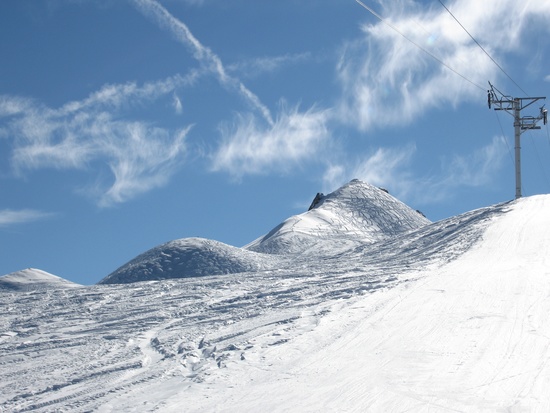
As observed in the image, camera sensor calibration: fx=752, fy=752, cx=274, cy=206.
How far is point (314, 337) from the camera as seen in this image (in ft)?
41.8

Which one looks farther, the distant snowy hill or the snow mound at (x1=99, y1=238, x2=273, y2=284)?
the distant snowy hill

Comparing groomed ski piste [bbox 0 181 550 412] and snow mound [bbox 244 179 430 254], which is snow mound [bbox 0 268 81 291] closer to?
snow mound [bbox 244 179 430 254]

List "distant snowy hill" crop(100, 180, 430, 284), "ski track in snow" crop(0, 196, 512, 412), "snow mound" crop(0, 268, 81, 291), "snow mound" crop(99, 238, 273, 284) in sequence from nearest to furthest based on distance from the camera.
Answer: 1. "ski track in snow" crop(0, 196, 512, 412)
2. "snow mound" crop(99, 238, 273, 284)
3. "distant snowy hill" crop(100, 180, 430, 284)
4. "snow mound" crop(0, 268, 81, 291)

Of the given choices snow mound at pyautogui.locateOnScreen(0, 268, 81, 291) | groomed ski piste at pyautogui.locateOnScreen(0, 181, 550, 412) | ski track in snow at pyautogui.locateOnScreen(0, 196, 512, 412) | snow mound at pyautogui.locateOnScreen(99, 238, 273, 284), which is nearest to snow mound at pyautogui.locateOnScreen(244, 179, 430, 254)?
snow mound at pyautogui.locateOnScreen(99, 238, 273, 284)

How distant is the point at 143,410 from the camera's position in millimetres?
9781

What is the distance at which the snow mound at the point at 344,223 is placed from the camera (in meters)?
32.6

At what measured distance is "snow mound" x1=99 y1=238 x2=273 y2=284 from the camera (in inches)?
1068

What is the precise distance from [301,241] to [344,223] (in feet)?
13.0

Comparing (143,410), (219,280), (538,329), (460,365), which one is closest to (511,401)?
(460,365)

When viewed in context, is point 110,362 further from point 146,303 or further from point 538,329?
point 538,329

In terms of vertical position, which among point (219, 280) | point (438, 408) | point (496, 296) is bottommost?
point (438, 408)

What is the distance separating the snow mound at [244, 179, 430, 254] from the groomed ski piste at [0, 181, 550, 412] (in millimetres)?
8830

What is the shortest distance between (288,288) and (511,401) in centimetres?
929

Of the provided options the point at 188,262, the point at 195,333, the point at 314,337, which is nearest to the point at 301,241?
the point at 188,262
